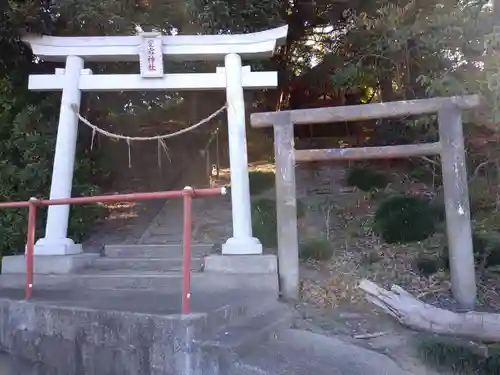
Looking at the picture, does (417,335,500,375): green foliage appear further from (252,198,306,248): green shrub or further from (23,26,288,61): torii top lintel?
(23,26,288,61): torii top lintel

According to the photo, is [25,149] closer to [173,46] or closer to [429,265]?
[173,46]

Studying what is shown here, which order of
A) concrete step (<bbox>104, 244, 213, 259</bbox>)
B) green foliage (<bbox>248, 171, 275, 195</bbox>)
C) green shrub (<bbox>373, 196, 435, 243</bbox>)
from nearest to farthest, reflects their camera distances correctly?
green shrub (<bbox>373, 196, 435, 243</bbox>), concrete step (<bbox>104, 244, 213, 259</bbox>), green foliage (<bbox>248, 171, 275, 195</bbox>)

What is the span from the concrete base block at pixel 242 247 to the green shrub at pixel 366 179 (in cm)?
392

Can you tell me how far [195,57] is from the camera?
6.55 m

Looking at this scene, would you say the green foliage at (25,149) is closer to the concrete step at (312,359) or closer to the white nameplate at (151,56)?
the white nameplate at (151,56)

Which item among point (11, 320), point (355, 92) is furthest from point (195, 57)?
point (355, 92)

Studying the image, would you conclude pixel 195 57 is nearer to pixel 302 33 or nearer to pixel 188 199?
pixel 188 199

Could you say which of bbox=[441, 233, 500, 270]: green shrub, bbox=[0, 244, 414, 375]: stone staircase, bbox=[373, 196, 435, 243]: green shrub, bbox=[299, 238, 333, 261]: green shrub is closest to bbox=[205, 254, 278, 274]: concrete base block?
bbox=[0, 244, 414, 375]: stone staircase

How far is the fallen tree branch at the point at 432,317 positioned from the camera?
14.3 ft

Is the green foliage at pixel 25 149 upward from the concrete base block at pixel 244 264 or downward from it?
upward

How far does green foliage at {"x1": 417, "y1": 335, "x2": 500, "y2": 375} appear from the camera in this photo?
11.8 ft

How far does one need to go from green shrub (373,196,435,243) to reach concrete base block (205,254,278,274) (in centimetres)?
193

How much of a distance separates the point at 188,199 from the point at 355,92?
9.29 m

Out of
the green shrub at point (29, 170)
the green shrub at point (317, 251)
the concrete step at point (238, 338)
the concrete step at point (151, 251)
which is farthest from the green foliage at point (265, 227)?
the green shrub at point (29, 170)
